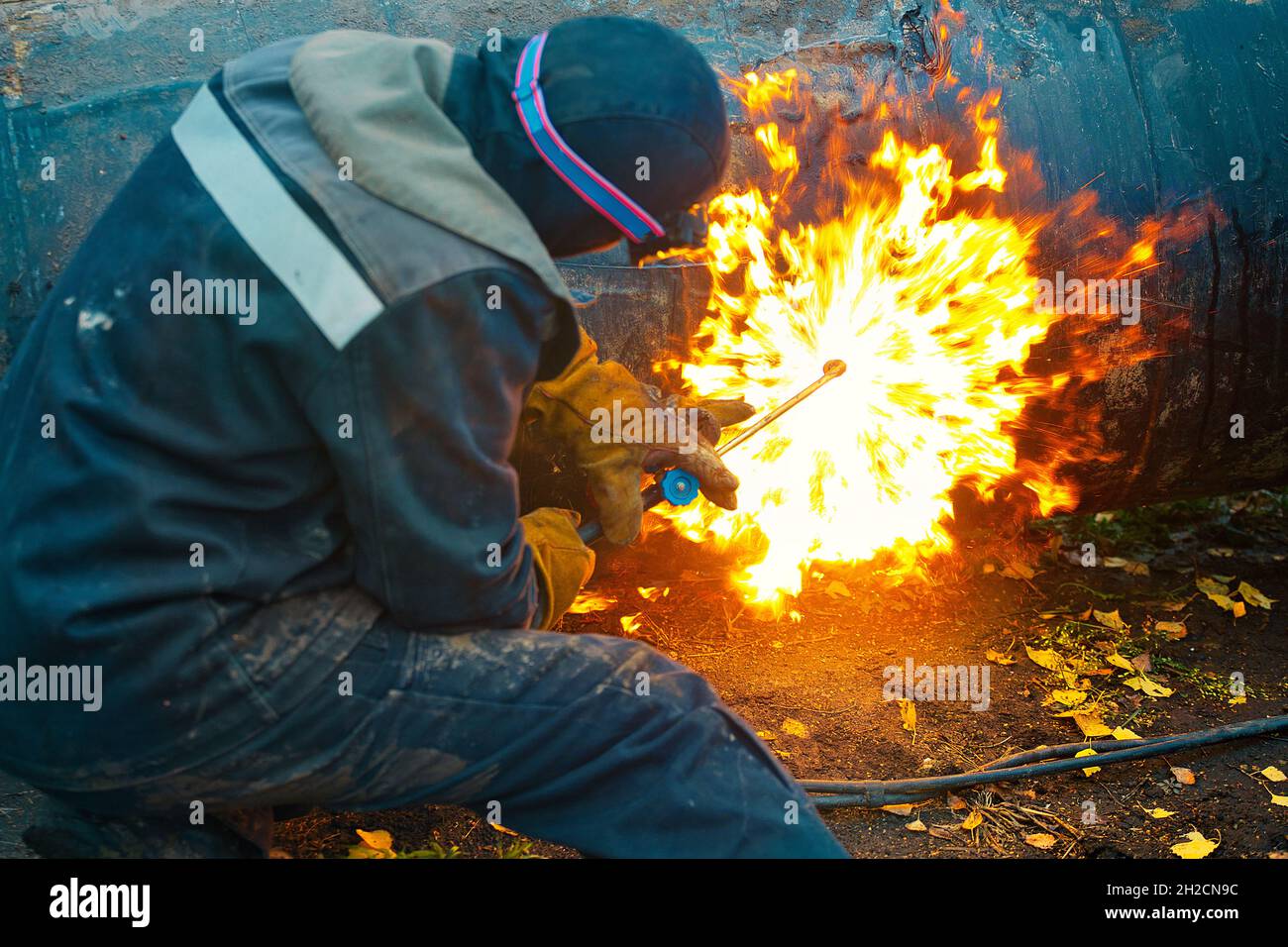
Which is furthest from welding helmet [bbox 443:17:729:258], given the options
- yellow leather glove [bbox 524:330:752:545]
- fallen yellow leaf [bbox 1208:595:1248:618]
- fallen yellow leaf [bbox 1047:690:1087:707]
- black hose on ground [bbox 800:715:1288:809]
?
fallen yellow leaf [bbox 1208:595:1248:618]

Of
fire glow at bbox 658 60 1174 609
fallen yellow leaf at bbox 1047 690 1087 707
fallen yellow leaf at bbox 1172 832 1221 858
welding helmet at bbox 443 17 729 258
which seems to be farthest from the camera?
fallen yellow leaf at bbox 1047 690 1087 707

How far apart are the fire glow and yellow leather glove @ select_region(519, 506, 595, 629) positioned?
0.86 meters

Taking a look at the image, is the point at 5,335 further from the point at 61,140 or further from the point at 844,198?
the point at 844,198

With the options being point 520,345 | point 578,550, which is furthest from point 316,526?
point 578,550

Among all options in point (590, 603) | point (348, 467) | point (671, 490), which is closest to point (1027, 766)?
point (671, 490)

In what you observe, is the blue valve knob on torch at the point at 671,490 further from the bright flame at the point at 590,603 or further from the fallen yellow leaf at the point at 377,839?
the fallen yellow leaf at the point at 377,839

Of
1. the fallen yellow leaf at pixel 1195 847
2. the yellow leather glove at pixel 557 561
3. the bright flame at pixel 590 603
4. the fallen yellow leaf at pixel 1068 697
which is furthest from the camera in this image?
the bright flame at pixel 590 603

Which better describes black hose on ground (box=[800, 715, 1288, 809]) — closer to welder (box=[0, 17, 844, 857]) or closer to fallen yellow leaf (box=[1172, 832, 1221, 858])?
fallen yellow leaf (box=[1172, 832, 1221, 858])

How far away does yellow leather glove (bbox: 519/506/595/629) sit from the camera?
281cm

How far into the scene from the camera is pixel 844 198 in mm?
3510

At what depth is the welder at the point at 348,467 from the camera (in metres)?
2.05

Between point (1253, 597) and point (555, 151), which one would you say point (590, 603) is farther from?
point (1253, 597)

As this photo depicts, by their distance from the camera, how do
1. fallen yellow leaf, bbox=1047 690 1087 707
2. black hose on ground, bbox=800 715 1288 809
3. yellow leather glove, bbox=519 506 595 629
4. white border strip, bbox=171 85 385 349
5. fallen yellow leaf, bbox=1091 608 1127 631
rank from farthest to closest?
fallen yellow leaf, bbox=1091 608 1127 631, fallen yellow leaf, bbox=1047 690 1087 707, black hose on ground, bbox=800 715 1288 809, yellow leather glove, bbox=519 506 595 629, white border strip, bbox=171 85 385 349

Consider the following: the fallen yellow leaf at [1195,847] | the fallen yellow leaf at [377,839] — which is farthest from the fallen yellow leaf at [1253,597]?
the fallen yellow leaf at [377,839]
